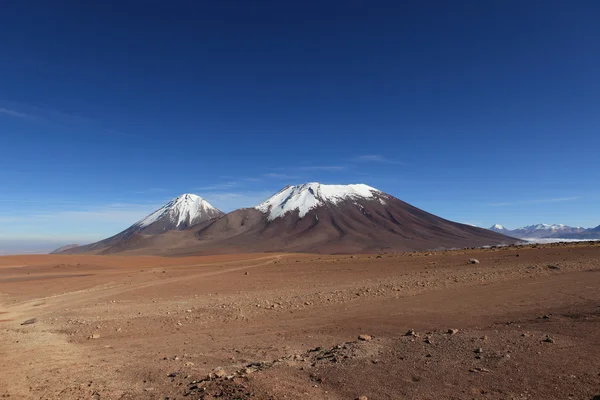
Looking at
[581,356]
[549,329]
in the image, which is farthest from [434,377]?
[549,329]

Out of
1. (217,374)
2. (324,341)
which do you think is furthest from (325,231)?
(217,374)

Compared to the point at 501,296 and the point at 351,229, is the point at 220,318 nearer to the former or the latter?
the point at 501,296

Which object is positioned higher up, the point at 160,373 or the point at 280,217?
the point at 280,217

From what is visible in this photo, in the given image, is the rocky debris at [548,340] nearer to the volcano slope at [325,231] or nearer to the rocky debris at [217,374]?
the rocky debris at [217,374]

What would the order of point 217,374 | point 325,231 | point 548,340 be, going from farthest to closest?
point 325,231 < point 548,340 < point 217,374

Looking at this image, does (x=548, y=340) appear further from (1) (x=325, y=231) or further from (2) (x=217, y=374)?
(1) (x=325, y=231)

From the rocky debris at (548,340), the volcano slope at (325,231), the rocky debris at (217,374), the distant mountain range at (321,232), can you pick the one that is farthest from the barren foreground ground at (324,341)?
the volcano slope at (325,231)
